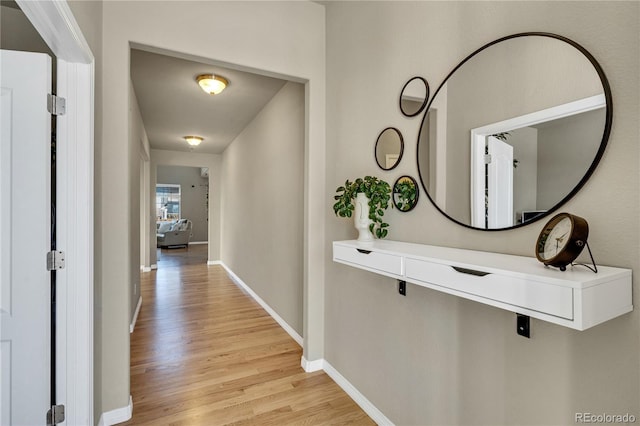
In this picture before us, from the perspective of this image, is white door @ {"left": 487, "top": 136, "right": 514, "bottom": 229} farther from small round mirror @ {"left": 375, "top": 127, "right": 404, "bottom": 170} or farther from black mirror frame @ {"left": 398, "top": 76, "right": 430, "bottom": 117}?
small round mirror @ {"left": 375, "top": 127, "right": 404, "bottom": 170}

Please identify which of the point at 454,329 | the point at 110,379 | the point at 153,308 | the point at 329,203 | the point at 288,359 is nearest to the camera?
the point at 454,329

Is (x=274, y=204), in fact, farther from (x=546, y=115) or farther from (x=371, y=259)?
(x=546, y=115)

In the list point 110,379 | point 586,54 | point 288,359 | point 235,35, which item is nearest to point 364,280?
point 288,359

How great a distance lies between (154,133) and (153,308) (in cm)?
309

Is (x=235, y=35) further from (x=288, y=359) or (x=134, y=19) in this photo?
(x=288, y=359)

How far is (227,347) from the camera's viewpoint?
2.97 m

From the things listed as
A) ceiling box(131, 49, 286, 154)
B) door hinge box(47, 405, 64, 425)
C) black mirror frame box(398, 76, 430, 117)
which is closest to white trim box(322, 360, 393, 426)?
door hinge box(47, 405, 64, 425)

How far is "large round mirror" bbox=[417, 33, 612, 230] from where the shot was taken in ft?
3.23

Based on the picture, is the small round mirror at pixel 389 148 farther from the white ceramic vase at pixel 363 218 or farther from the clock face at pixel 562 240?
the clock face at pixel 562 240

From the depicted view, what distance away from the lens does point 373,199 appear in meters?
1.72

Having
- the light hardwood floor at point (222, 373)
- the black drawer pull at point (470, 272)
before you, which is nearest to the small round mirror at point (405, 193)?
Result: the black drawer pull at point (470, 272)

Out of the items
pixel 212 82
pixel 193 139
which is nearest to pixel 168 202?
pixel 193 139

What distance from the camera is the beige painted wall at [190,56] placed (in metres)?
1.90

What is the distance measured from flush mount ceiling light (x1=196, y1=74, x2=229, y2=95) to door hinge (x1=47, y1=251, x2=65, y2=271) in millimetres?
2200
